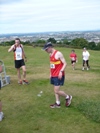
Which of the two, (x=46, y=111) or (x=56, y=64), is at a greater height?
(x=56, y=64)

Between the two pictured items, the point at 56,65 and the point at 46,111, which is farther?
the point at 46,111

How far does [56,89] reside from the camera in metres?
7.71

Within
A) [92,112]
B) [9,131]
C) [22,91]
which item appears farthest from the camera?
[22,91]

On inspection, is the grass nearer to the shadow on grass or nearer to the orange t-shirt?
the shadow on grass

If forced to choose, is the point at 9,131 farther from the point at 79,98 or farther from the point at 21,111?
the point at 79,98

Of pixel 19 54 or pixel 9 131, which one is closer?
pixel 9 131

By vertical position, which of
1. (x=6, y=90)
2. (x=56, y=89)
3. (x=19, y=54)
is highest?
(x=19, y=54)

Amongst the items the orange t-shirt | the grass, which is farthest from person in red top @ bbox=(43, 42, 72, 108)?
the grass

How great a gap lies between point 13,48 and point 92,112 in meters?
4.94

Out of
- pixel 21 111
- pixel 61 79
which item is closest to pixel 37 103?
pixel 21 111

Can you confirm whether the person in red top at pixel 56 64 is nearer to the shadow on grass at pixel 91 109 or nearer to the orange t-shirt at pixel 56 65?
the orange t-shirt at pixel 56 65

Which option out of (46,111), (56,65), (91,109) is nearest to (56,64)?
(56,65)

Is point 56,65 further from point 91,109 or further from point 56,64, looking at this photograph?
point 91,109

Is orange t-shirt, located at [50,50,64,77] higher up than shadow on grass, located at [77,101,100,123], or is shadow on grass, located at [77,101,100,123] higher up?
orange t-shirt, located at [50,50,64,77]
